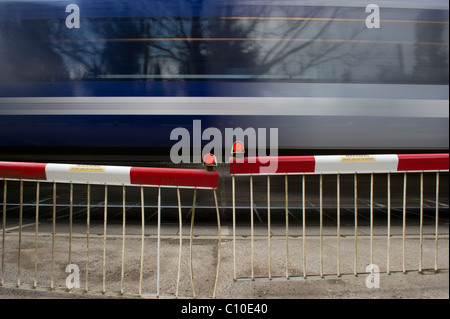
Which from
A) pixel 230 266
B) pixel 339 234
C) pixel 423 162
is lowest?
pixel 230 266

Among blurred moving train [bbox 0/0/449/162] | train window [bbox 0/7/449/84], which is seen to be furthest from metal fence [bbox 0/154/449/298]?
train window [bbox 0/7/449/84]

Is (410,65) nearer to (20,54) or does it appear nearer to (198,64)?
(198,64)

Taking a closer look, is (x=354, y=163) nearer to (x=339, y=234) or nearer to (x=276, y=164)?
(x=276, y=164)

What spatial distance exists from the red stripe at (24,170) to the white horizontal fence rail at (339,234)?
1477mm

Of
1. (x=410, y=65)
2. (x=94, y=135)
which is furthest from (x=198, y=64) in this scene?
(x=410, y=65)

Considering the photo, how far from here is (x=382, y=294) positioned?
76.4 inches

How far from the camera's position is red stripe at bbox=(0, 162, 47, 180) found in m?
1.97

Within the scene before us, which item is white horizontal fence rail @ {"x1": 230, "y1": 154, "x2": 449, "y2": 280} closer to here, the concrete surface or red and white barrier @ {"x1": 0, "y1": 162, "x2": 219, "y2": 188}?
the concrete surface

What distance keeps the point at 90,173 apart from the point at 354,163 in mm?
2044

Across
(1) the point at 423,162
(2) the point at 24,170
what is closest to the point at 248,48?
(1) the point at 423,162

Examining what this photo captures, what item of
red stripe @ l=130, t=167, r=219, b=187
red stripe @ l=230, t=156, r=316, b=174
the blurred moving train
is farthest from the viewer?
the blurred moving train

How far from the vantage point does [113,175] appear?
191 cm

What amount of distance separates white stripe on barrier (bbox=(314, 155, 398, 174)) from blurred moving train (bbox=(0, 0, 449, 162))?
2177mm

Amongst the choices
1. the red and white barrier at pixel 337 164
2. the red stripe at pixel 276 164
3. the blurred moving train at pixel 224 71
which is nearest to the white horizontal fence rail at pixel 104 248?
the red stripe at pixel 276 164
